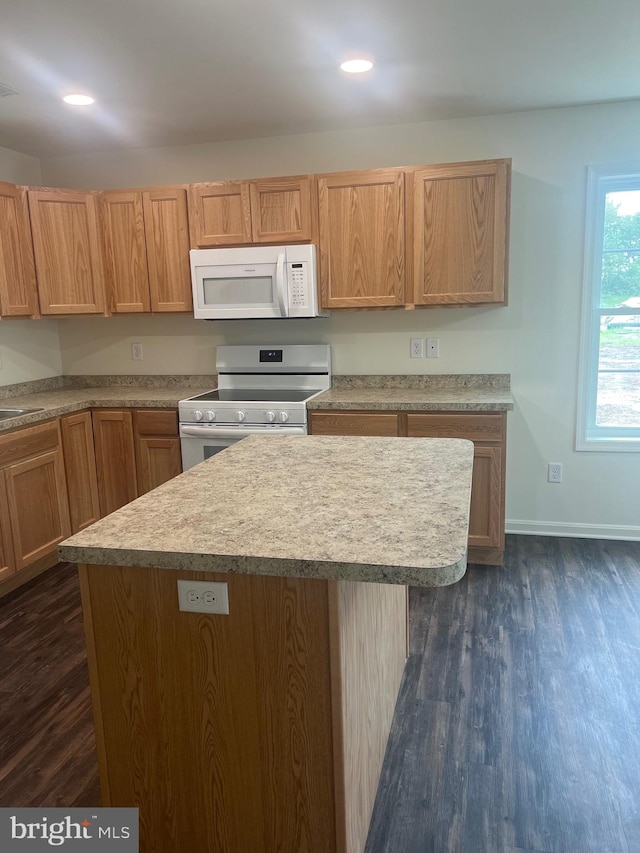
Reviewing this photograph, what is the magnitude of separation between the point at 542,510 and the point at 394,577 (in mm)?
3035

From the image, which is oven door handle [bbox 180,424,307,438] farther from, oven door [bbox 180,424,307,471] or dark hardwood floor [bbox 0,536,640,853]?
dark hardwood floor [bbox 0,536,640,853]

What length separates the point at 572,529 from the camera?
3.90m

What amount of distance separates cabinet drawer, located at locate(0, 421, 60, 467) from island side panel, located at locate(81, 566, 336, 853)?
6.80 ft

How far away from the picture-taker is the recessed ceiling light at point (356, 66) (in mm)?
2721

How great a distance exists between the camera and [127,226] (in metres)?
3.90

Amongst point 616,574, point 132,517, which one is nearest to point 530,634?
point 616,574

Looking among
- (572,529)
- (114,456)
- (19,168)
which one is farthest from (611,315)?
(19,168)

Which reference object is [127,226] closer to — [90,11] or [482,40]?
[90,11]

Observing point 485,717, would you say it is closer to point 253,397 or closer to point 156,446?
point 253,397

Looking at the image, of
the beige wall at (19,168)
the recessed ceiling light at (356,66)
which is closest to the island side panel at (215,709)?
the recessed ceiling light at (356,66)

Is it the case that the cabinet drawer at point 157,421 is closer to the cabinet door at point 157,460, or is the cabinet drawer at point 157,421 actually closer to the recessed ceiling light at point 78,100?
the cabinet door at point 157,460

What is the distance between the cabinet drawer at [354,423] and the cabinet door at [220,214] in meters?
1.15

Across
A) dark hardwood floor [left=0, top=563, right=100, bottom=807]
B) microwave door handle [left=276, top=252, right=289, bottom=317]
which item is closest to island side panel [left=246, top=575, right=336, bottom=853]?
dark hardwood floor [left=0, top=563, right=100, bottom=807]

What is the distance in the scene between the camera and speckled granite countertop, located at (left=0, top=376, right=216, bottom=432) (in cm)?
357
